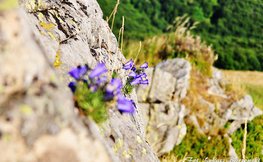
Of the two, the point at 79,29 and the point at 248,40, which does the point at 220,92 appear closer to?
the point at 79,29

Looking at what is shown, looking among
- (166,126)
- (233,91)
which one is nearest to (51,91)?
(166,126)

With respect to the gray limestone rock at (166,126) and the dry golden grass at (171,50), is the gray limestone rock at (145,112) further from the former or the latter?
the dry golden grass at (171,50)

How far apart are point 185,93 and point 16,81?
22.1ft

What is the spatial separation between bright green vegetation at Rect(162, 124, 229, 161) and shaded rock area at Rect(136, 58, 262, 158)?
209 millimetres

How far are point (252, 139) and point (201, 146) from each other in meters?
2.45

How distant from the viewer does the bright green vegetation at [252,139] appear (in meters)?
6.86

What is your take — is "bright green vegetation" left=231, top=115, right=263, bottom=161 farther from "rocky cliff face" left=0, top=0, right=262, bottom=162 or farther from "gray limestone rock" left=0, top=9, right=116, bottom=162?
"gray limestone rock" left=0, top=9, right=116, bottom=162

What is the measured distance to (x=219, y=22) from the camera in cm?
2211

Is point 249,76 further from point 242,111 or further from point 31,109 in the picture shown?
point 31,109

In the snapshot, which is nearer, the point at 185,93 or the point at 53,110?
the point at 53,110

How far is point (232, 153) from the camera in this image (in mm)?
6402

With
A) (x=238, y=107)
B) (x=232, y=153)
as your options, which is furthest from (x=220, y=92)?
(x=232, y=153)

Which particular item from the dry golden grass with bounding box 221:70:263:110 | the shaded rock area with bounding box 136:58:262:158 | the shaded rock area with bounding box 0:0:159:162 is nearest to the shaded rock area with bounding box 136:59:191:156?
the shaded rock area with bounding box 136:58:262:158

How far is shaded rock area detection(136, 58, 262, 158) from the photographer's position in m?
6.07
